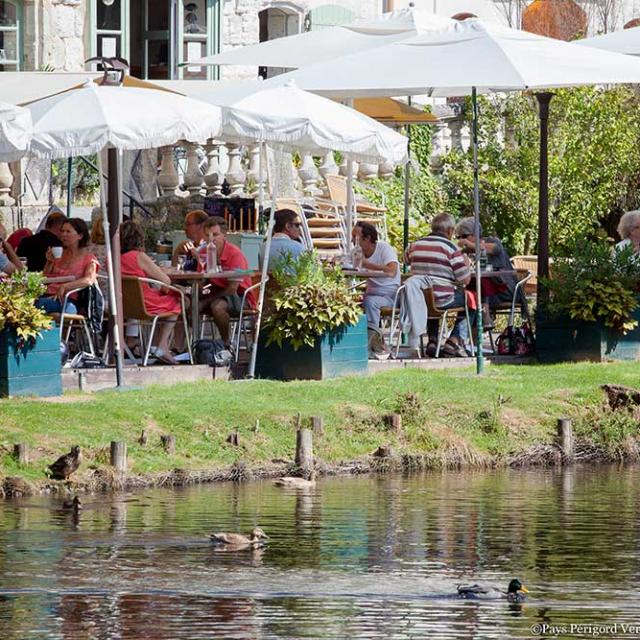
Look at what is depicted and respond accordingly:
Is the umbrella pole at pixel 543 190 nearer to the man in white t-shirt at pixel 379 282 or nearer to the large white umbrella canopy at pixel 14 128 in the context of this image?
the man in white t-shirt at pixel 379 282

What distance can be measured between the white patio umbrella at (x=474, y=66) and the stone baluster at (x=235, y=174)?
7.52 m

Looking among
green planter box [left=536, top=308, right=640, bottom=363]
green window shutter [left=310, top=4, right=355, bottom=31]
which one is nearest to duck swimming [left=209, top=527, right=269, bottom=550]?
green planter box [left=536, top=308, right=640, bottom=363]

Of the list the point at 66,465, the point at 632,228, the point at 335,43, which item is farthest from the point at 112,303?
the point at 335,43

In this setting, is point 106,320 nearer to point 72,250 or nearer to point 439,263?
point 72,250

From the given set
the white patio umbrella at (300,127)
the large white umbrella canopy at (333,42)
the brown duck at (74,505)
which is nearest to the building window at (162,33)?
the large white umbrella canopy at (333,42)

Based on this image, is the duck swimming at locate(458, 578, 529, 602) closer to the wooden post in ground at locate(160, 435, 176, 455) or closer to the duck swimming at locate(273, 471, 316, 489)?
the duck swimming at locate(273, 471, 316, 489)

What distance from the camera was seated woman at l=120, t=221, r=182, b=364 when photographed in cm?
1839

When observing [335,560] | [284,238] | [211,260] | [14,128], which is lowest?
[335,560]

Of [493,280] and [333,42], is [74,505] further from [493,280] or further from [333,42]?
[333,42]

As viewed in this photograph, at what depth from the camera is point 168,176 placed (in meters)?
27.2

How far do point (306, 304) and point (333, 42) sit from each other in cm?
688

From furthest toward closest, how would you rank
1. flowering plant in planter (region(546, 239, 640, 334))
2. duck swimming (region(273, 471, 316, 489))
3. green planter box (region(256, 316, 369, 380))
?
flowering plant in planter (region(546, 239, 640, 334)) → green planter box (region(256, 316, 369, 380)) → duck swimming (region(273, 471, 316, 489))

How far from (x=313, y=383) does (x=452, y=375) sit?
146 cm

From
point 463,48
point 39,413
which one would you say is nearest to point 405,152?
point 463,48
